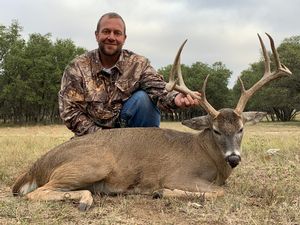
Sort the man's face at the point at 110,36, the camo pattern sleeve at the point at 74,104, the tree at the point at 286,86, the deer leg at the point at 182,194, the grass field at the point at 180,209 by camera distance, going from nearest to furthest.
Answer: the grass field at the point at 180,209, the deer leg at the point at 182,194, the camo pattern sleeve at the point at 74,104, the man's face at the point at 110,36, the tree at the point at 286,86

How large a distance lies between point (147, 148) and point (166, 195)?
73 centimetres

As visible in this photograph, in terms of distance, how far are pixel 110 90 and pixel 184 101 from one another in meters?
1.24

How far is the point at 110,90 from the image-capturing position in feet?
21.8

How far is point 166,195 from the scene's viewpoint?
5.05 m

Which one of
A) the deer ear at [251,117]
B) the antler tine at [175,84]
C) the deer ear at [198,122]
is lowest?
the deer ear at [198,122]

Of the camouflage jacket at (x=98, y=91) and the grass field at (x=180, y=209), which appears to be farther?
the camouflage jacket at (x=98, y=91)

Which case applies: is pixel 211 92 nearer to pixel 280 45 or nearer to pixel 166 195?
pixel 280 45

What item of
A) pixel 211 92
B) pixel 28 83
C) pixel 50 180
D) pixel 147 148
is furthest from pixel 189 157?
pixel 211 92

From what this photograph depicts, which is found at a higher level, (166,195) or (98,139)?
(98,139)

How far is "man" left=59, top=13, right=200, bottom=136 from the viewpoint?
650 centimetres

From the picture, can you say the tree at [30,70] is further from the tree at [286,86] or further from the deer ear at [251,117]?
the deer ear at [251,117]

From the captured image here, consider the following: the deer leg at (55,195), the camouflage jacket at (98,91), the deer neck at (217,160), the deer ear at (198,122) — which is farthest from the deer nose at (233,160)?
the deer leg at (55,195)

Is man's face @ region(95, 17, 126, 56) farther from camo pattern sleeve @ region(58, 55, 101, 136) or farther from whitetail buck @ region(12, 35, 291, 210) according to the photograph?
whitetail buck @ region(12, 35, 291, 210)

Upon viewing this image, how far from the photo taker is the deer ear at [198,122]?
5961 mm
